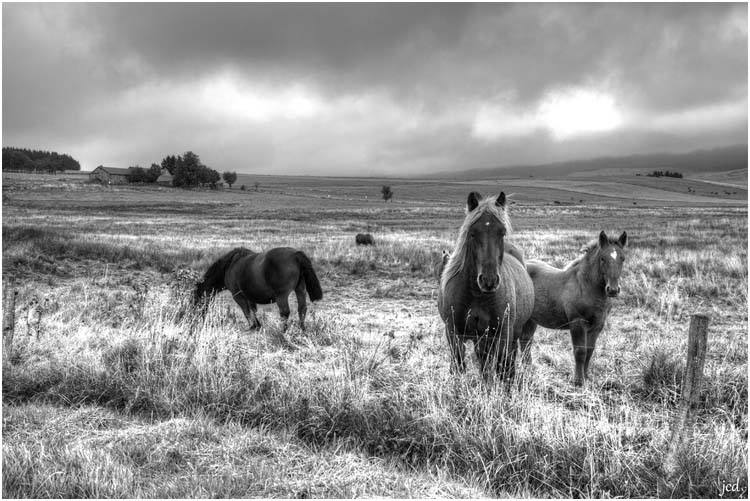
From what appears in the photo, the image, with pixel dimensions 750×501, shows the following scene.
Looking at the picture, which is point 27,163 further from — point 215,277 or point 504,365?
point 504,365

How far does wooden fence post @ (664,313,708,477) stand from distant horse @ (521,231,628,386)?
226cm

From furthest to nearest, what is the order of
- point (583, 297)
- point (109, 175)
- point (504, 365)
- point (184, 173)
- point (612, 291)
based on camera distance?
point (109, 175), point (184, 173), point (583, 297), point (612, 291), point (504, 365)

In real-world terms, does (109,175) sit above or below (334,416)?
above

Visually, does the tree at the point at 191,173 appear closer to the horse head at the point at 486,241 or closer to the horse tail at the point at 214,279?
the horse tail at the point at 214,279

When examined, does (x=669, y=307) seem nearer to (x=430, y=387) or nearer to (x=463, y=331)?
(x=463, y=331)

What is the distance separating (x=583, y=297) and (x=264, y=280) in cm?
549

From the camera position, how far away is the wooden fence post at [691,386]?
3.69 metres

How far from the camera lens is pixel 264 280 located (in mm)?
9281

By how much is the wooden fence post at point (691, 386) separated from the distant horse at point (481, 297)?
1.64m

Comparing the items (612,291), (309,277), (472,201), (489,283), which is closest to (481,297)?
(489,283)

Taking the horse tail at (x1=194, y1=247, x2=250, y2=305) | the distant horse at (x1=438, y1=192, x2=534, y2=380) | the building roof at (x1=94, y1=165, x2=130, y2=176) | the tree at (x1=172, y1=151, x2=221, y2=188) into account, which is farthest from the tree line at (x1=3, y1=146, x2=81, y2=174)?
the distant horse at (x1=438, y1=192, x2=534, y2=380)

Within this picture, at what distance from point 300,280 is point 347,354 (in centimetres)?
408

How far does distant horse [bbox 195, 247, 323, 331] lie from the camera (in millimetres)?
9234

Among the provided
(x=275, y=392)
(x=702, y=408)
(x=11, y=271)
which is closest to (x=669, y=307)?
(x=702, y=408)
